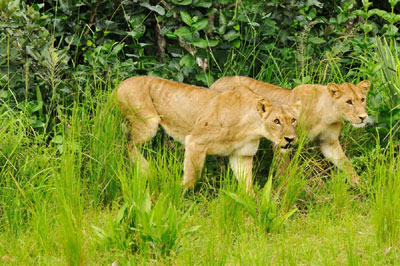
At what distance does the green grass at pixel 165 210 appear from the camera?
5.87 metres

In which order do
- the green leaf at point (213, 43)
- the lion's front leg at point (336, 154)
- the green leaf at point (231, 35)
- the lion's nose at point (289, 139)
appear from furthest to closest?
the green leaf at point (231, 35) → the green leaf at point (213, 43) → the lion's front leg at point (336, 154) → the lion's nose at point (289, 139)

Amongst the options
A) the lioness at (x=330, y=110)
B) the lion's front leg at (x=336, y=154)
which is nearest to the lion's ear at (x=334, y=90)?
the lioness at (x=330, y=110)

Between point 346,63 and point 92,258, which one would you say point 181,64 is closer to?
point 346,63

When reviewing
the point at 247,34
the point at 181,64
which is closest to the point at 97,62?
the point at 181,64

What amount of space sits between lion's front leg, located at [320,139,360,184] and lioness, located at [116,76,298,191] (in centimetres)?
69

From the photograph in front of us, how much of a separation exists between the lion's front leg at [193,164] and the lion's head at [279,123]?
69 centimetres

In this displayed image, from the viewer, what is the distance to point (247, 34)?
859 cm

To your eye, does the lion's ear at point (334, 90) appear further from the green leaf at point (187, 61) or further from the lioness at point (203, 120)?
the green leaf at point (187, 61)

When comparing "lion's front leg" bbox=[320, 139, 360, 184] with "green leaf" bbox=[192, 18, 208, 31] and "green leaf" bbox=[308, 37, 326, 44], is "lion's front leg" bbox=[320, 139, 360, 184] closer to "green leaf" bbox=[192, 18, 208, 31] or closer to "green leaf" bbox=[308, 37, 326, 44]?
"green leaf" bbox=[308, 37, 326, 44]

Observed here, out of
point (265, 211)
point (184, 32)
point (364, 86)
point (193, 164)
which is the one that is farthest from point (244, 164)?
point (184, 32)

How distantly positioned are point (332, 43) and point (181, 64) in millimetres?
2095

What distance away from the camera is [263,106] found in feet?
23.3

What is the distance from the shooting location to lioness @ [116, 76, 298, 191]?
23.3 feet

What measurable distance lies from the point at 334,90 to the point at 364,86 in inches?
11.9
